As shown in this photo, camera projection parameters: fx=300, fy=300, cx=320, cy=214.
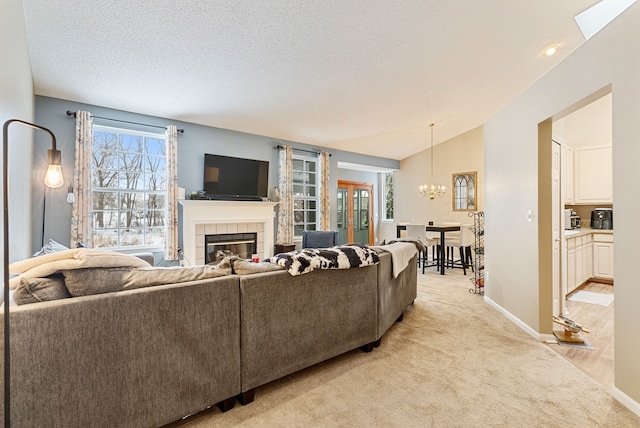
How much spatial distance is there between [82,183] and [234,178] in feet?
6.51

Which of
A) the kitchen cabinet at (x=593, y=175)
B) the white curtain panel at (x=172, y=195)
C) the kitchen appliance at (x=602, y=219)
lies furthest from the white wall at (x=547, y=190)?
the white curtain panel at (x=172, y=195)

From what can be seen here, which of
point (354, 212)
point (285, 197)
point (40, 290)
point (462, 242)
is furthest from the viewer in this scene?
point (354, 212)

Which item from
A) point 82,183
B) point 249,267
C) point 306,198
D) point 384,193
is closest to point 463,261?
point 306,198

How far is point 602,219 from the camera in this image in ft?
16.4

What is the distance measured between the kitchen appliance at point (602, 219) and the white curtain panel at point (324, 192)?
4.65 m

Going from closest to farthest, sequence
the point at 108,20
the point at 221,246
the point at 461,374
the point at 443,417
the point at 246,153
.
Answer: the point at 443,417
the point at 461,374
the point at 108,20
the point at 221,246
the point at 246,153

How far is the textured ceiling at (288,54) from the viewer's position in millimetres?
2479

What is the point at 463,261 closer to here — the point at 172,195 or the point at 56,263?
the point at 172,195

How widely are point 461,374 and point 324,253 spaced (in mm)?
1284

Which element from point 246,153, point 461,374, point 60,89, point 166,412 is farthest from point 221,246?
point 461,374

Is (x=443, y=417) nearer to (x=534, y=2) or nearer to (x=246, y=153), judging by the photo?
(x=534, y=2)

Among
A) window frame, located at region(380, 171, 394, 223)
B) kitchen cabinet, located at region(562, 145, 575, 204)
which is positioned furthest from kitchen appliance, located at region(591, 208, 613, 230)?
window frame, located at region(380, 171, 394, 223)

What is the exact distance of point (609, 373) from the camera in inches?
85.6

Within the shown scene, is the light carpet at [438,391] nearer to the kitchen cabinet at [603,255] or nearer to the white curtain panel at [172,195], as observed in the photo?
the white curtain panel at [172,195]
